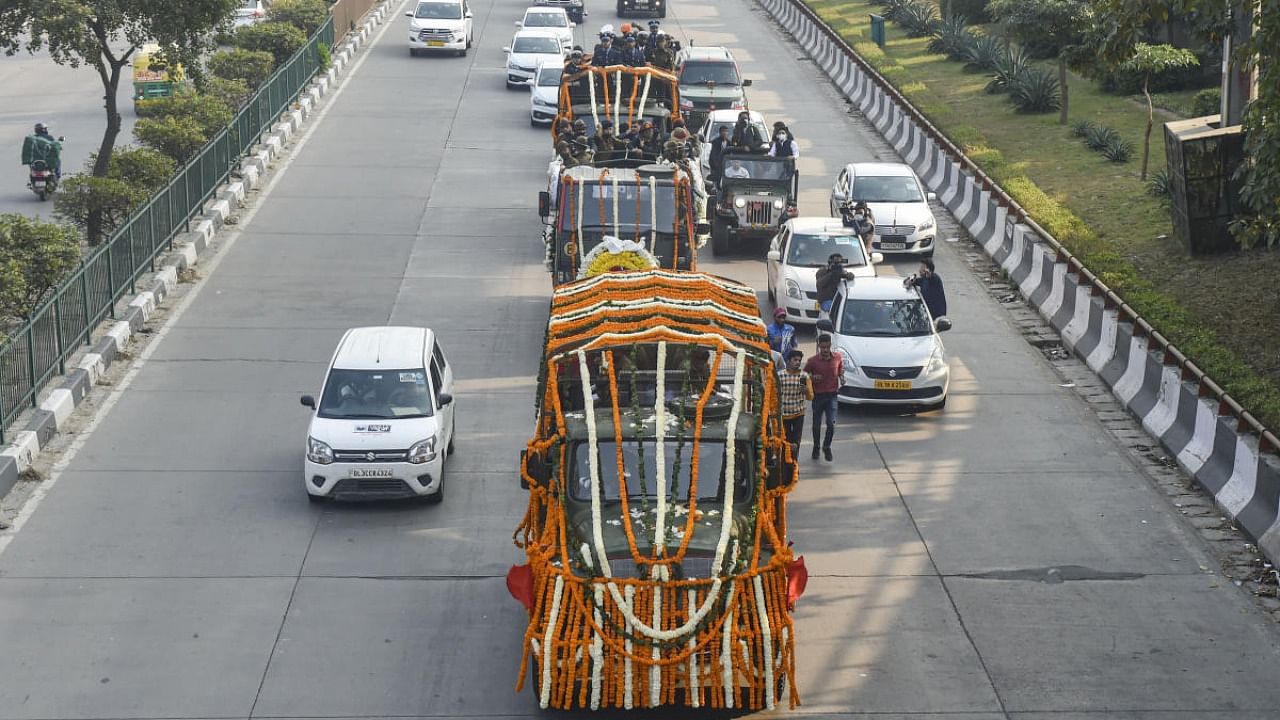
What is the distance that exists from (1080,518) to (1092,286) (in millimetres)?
6950

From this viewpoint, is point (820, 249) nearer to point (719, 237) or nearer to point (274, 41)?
point (719, 237)

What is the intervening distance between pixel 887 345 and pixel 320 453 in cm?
750

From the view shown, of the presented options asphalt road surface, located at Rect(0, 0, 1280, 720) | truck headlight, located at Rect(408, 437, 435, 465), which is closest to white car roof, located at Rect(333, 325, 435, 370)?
truck headlight, located at Rect(408, 437, 435, 465)

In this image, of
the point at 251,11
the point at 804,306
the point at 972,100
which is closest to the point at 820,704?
the point at 804,306

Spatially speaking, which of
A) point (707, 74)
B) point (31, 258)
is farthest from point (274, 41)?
point (31, 258)

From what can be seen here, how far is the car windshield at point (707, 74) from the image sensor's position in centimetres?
4103

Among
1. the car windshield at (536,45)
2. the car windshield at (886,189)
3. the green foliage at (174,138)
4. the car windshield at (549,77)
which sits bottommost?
the car windshield at (886,189)

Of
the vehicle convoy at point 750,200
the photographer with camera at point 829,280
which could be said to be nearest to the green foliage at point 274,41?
the vehicle convoy at point 750,200

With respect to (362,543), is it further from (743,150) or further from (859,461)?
(743,150)

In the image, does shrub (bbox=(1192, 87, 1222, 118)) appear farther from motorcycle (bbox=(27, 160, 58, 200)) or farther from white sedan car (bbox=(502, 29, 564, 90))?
motorcycle (bbox=(27, 160, 58, 200))

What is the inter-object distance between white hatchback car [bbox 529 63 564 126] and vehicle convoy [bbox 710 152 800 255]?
1086 cm

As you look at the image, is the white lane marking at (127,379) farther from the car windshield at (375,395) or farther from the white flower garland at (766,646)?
the white flower garland at (766,646)

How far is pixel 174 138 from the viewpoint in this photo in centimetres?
3234

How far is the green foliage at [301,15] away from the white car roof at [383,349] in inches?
1170
